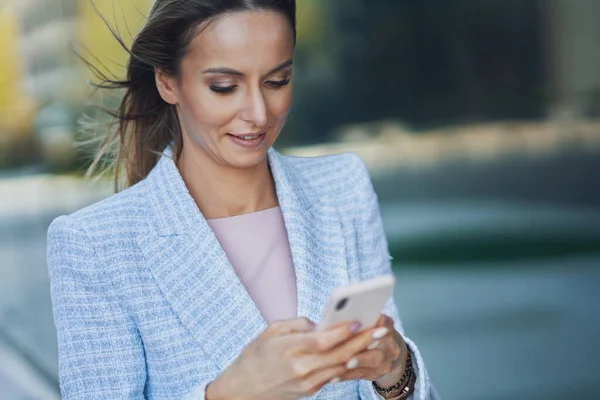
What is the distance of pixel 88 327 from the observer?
1509 mm

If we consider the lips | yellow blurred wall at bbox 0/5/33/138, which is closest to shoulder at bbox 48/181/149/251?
the lips

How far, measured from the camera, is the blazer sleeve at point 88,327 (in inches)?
58.9

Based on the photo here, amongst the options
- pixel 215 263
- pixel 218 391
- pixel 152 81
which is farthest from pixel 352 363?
pixel 152 81

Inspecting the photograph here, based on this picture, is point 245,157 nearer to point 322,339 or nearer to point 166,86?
point 166,86

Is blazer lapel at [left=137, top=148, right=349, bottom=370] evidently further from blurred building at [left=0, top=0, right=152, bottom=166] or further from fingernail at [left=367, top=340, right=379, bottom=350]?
blurred building at [left=0, top=0, right=152, bottom=166]

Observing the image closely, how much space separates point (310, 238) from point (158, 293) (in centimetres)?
30

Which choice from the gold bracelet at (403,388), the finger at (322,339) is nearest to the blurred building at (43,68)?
the gold bracelet at (403,388)

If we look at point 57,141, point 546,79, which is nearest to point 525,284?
point 546,79

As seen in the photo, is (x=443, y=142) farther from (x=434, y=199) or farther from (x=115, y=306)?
(x=115, y=306)

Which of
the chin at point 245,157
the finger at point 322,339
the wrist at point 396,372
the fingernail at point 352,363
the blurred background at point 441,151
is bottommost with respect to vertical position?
the blurred background at point 441,151

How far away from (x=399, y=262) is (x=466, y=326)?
83cm

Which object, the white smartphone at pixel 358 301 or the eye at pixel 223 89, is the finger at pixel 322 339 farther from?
the eye at pixel 223 89

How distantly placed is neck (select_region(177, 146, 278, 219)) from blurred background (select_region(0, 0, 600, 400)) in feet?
9.30

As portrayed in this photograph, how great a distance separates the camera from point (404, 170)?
5.66 metres
